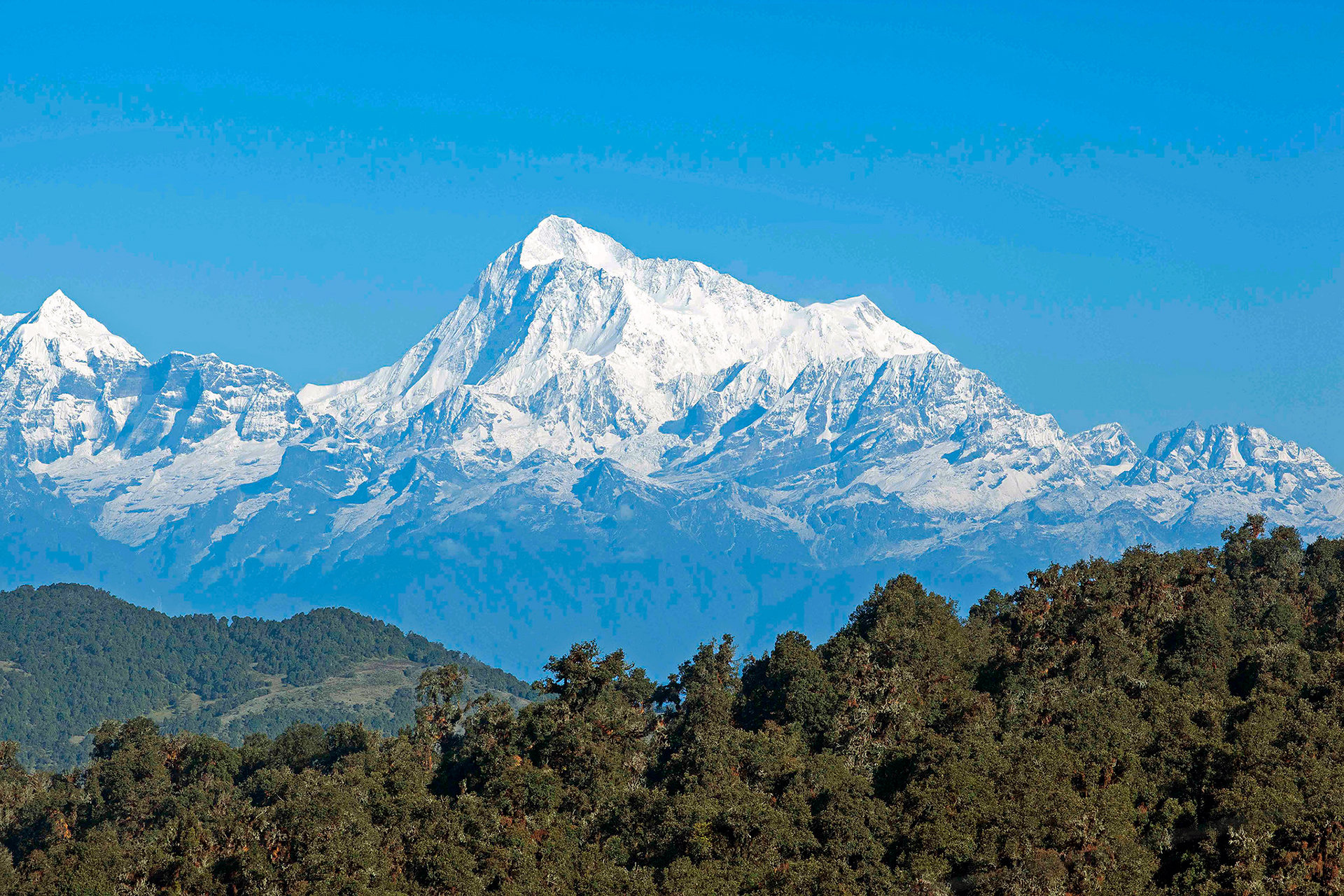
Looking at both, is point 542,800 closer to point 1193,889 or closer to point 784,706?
point 784,706

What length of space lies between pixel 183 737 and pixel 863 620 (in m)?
83.8

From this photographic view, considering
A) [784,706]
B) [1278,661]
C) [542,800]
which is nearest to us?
[542,800]

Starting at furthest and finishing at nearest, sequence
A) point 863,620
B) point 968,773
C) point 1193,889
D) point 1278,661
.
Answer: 1. point 863,620
2. point 1278,661
3. point 968,773
4. point 1193,889

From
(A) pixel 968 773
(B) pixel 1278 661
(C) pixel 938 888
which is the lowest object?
(C) pixel 938 888

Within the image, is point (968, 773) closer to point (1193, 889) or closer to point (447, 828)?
point (1193, 889)

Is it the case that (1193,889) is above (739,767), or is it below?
below

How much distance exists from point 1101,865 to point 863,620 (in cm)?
7589

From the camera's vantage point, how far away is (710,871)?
10550 cm

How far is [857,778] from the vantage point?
120 m

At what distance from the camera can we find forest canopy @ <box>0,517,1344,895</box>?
104 meters

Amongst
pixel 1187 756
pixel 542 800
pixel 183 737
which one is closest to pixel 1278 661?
pixel 1187 756

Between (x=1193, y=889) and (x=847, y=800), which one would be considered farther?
(x=847, y=800)

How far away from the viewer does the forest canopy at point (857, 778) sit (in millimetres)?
104375

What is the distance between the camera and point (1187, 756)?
117 metres
